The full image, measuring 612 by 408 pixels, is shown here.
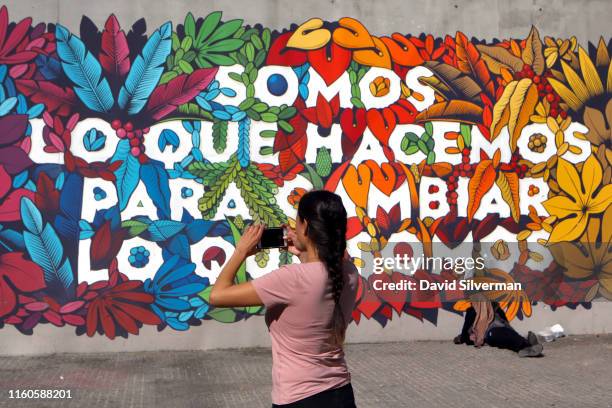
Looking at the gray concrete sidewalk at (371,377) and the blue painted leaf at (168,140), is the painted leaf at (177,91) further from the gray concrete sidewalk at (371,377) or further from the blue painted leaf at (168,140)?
the gray concrete sidewalk at (371,377)

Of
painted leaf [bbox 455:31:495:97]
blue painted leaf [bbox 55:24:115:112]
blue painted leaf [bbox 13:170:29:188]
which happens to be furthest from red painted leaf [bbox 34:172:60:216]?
painted leaf [bbox 455:31:495:97]

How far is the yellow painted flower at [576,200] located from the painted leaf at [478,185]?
33.8 inches

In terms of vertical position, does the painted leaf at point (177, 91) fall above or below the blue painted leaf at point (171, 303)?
above

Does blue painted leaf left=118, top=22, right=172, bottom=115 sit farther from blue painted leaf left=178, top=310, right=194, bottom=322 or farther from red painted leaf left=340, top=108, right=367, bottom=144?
blue painted leaf left=178, top=310, right=194, bottom=322

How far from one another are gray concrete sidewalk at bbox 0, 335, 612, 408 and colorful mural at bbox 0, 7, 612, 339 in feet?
2.21

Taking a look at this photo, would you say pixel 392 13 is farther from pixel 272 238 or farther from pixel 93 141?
pixel 272 238

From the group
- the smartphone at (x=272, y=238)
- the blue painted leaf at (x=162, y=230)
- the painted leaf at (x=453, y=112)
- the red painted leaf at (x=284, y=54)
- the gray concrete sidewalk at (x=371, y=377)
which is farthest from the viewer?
the painted leaf at (x=453, y=112)

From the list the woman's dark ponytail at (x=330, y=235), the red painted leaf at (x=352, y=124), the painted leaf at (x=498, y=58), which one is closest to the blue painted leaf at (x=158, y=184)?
the red painted leaf at (x=352, y=124)

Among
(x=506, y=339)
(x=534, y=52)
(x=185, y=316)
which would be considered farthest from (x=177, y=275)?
(x=534, y=52)

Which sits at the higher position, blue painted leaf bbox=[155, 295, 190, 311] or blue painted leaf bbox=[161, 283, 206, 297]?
blue painted leaf bbox=[161, 283, 206, 297]

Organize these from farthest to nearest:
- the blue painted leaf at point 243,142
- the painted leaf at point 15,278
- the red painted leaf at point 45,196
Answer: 1. the blue painted leaf at point 243,142
2. the red painted leaf at point 45,196
3. the painted leaf at point 15,278

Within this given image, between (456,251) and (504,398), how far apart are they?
3.59 m

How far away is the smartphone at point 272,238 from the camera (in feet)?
11.9

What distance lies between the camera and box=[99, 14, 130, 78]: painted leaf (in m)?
10.2
